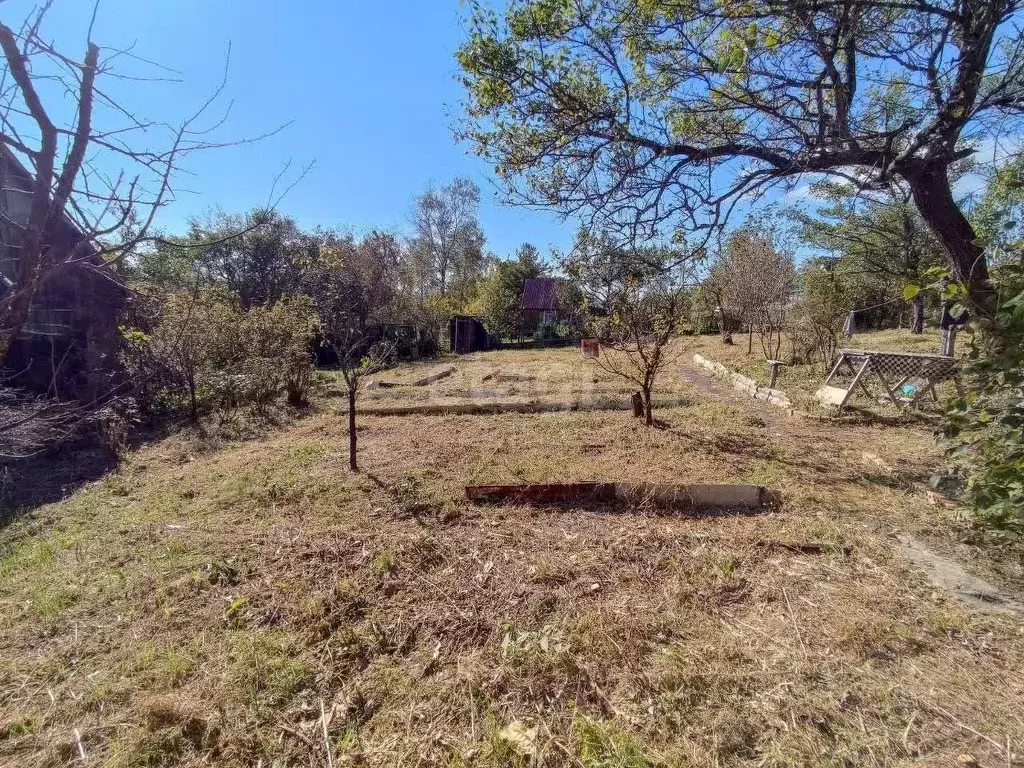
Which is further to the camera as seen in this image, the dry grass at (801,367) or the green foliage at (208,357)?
the dry grass at (801,367)

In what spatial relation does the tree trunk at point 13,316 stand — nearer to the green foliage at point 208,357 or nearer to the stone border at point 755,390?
the green foliage at point 208,357

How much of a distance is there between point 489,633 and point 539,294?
1015 inches

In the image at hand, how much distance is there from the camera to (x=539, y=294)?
2716 centimetres

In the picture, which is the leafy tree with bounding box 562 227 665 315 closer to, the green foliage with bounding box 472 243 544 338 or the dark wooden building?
the dark wooden building

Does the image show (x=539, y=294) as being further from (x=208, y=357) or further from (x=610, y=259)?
(x=610, y=259)

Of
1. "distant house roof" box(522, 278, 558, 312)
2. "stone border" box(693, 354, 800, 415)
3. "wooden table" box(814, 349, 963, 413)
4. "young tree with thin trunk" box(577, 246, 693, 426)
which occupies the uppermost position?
"distant house roof" box(522, 278, 558, 312)

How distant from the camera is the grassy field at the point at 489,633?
66.4 inches

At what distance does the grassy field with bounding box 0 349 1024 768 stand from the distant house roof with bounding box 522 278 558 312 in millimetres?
22811

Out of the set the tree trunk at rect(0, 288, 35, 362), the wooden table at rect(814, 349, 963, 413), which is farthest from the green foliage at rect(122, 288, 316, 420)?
the wooden table at rect(814, 349, 963, 413)

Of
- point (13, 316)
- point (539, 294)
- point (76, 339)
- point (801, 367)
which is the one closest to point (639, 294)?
point (801, 367)

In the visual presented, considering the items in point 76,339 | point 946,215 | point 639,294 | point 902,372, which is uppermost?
point 946,215

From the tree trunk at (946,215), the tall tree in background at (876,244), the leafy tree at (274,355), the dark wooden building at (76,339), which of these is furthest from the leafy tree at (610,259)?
the tall tree in background at (876,244)

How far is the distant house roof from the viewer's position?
86.8 feet

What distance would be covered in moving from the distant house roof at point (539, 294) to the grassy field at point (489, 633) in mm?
22811
